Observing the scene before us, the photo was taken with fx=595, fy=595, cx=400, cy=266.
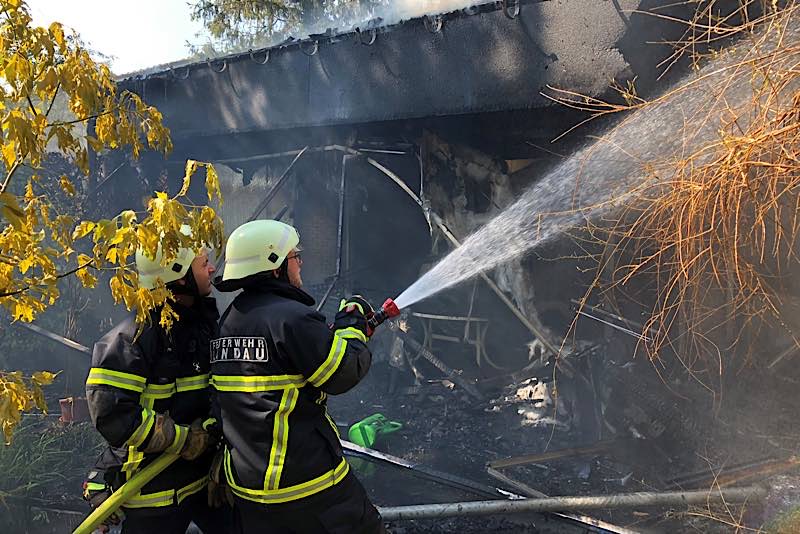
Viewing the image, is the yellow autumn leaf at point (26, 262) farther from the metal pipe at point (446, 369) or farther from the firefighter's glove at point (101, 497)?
the metal pipe at point (446, 369)

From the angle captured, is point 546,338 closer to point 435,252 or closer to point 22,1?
point 435,252

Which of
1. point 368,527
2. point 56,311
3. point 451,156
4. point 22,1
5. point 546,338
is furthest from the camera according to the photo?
point 56,311

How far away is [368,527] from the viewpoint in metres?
2.75

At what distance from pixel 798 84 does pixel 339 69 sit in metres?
5.22

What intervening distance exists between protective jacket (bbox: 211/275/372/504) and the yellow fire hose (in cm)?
45

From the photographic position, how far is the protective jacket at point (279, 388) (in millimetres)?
2500

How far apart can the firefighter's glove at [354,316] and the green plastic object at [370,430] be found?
10.3 ft

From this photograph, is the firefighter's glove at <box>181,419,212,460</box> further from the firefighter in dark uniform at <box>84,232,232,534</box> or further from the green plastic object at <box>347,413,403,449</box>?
the green plastic object at <box>347,413,403,449</box>

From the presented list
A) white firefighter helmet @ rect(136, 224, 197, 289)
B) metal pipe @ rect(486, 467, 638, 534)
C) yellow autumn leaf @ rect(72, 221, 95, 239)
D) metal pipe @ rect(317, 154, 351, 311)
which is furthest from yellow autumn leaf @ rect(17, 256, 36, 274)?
metal pipe @ rect(317, 154, 351, 311)

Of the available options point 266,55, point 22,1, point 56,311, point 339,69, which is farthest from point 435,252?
point 56,311

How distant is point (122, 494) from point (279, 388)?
0.98 meters

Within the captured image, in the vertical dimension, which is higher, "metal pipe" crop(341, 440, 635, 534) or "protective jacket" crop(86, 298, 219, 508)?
"protective jacket" crop(86, 298, 219, 508)

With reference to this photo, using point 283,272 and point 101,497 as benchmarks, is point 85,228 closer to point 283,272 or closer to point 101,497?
point 283,272

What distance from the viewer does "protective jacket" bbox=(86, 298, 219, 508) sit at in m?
2.61
